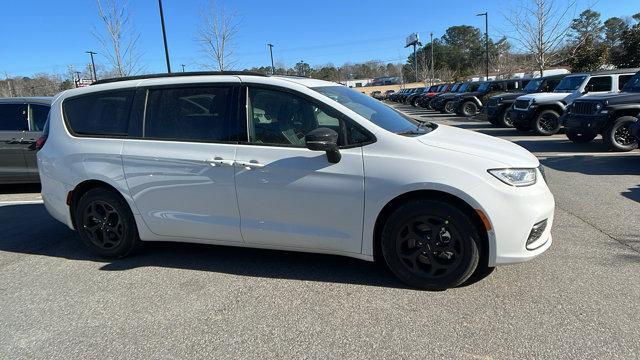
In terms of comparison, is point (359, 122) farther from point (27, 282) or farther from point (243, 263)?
point (27, 282)

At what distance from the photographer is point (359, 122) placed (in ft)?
12.4

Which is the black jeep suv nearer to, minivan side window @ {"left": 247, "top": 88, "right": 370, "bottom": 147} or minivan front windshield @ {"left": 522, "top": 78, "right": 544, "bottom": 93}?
minivan front windshield @ {"left": 522, "top": 78, "right": 544, "bottom": 93}

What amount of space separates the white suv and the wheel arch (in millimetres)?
12

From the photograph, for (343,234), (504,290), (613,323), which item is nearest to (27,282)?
(343,234)

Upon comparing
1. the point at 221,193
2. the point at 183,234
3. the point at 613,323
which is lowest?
the point at 613,323

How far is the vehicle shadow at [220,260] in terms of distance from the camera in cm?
411

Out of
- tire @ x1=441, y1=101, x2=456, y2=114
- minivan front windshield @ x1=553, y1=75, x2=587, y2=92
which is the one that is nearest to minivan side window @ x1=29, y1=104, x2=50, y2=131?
minivan front windshield @ x1=553, y1=75, x2=587, y2=92

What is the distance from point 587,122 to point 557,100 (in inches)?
133

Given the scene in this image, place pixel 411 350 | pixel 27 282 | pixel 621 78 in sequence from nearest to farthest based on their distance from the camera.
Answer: pixel 411 350, pixel 27 282, pixel 621 78

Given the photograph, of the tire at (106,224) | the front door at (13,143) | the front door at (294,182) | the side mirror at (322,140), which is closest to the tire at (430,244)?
the front door at (294,182)

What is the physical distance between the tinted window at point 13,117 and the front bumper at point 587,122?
11185 mm

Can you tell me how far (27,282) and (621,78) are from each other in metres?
14.3

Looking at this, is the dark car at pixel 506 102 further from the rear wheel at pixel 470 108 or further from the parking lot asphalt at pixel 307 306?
the parking lot asphalt at pixel 307 306

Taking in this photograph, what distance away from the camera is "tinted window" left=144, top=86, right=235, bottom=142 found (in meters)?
4.17
